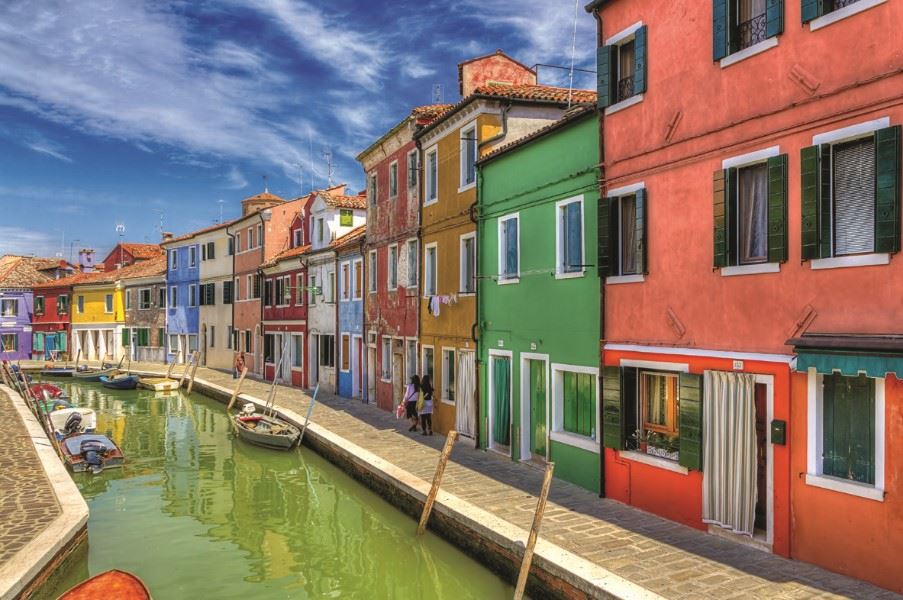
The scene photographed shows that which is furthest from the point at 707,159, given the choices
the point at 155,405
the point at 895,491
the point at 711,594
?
the point at 155,405

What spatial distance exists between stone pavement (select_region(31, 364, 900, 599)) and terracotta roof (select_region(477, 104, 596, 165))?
7.16 meters

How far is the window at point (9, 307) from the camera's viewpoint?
2304 inches

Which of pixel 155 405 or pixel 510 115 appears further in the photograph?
pixel 155 405

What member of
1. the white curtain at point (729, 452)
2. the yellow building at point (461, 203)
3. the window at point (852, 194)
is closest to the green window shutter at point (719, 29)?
the window at point (852, 194)

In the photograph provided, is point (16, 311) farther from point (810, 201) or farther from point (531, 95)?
point (810, 201)

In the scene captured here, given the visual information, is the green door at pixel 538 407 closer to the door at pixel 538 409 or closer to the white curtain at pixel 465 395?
the door at pixel 538 409

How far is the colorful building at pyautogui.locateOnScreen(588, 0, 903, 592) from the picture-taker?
27.2ft

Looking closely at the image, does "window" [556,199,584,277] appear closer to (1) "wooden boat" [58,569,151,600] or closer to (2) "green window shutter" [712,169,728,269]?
(2) "green window shutter" [712,169,728,269]

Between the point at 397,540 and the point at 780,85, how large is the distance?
983 cm

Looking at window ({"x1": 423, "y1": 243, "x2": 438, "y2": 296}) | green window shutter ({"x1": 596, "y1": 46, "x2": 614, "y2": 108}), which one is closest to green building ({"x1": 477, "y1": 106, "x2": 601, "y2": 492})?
green window shutter ({"x1": 596, "y1": 46, "x2": 614, "y2": 108})

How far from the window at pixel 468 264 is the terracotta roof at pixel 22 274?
5398cm

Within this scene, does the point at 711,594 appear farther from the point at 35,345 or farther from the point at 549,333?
the point at 35,345

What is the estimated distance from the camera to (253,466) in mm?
20422

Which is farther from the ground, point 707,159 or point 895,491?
point 707,159
